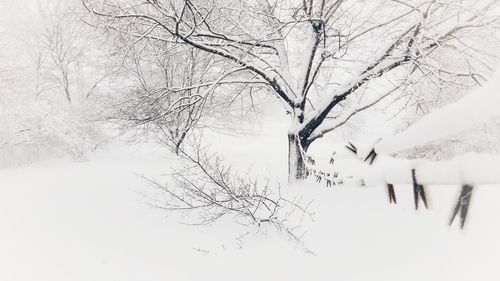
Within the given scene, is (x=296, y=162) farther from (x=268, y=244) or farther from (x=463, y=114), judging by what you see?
(x=463, y=114)

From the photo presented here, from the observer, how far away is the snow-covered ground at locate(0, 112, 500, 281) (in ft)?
16.7

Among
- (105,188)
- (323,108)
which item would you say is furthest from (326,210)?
(105,188)

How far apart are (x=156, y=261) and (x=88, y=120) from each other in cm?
1310

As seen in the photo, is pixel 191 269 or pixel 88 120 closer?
pixel 191 269

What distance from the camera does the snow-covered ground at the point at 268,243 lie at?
510 cm

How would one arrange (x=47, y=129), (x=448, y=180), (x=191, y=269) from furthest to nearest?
(x=47, y=129) → (x=191, y=269) → (x=448, y=180)

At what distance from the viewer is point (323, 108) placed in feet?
29.1

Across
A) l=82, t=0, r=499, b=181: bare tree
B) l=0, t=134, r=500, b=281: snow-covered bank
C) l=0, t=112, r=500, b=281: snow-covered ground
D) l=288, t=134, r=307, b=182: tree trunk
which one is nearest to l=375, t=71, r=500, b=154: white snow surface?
l=0, t=134, r=500, b=281: snow-covered bank

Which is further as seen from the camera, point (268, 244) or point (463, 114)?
point (268, 244)

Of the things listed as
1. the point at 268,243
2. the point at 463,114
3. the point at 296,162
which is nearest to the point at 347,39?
the point at 296,162

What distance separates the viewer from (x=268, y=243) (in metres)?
6.60

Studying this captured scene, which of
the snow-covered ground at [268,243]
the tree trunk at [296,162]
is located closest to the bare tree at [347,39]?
the tree trunk at [296,162]

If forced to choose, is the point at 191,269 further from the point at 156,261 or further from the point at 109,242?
the point at 109,242

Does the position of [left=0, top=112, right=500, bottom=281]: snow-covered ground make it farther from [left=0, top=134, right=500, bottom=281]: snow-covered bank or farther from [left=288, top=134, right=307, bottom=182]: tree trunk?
[left=288, top=134, right=307, bottom=182]: tree trunk
